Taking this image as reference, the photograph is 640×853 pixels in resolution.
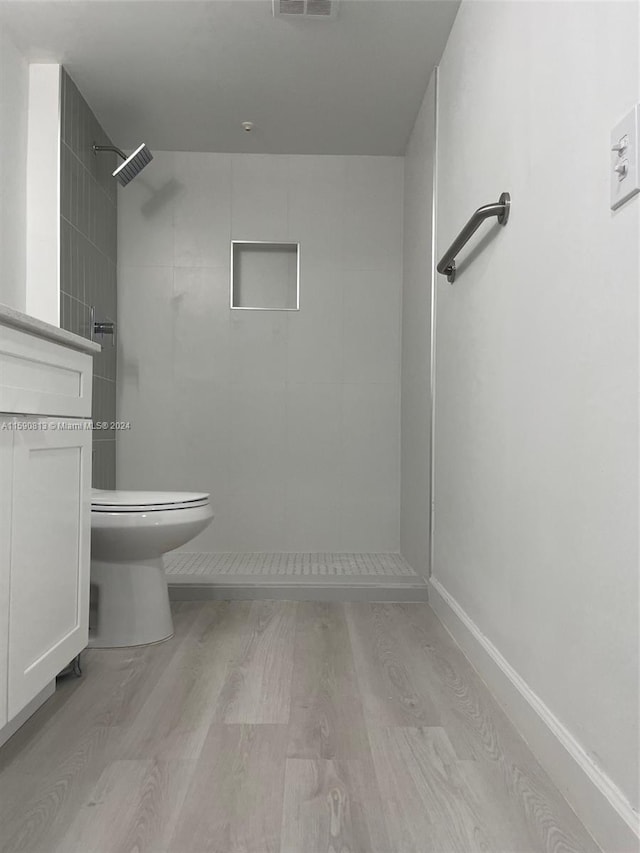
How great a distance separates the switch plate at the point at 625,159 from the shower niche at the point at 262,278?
102 inches

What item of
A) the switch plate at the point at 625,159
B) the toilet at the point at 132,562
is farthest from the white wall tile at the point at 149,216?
the switch plate at the point at 625,159

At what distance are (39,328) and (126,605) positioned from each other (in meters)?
1.04

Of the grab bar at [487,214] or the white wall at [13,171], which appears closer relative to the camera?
the grab bar at [487,214]

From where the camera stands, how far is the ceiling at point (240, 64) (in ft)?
7.66

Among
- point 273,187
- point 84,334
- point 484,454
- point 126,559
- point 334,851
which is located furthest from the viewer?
point 273,187

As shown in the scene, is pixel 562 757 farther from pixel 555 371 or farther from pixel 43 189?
pixel 43 189

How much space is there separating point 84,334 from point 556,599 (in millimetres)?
2319

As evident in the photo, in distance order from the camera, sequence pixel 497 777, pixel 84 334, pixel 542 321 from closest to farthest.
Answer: pixel 497 777
pixel 542 321
pixel 84 334

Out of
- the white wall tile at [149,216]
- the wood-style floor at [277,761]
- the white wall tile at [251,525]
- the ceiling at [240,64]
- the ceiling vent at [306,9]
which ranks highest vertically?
the ceiling at [240,64]

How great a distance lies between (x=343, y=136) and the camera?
10.8 ft

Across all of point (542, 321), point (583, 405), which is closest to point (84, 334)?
point (542, 321)

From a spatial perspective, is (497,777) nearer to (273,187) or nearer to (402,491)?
(402,491)

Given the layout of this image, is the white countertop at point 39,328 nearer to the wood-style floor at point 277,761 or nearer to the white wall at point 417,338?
the wood-style floor at point 277,761

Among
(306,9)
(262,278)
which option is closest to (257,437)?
(262,278)
